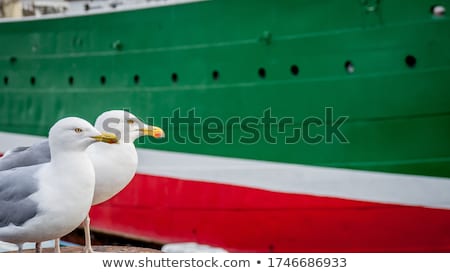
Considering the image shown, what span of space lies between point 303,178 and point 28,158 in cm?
135

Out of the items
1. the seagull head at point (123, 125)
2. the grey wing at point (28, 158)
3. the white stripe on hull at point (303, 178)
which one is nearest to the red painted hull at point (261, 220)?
the white stripe on hull at point (303, 178)

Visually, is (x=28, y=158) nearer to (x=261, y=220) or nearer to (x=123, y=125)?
(x=123, y=125)

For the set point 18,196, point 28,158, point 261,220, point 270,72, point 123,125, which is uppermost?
point 270,72

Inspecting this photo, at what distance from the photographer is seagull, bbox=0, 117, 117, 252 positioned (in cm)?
226

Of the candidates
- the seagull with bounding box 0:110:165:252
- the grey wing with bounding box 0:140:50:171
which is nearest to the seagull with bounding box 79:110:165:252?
the seagull with bounding box 0:110:165:252

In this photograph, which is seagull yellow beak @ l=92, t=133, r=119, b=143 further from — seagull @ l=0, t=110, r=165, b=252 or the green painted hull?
the green painted hull

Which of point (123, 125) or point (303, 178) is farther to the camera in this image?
point (303, 178)

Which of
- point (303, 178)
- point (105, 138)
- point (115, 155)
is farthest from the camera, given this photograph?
point (303, 178)

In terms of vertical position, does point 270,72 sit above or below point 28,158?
above

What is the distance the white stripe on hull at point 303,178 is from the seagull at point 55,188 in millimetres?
1369

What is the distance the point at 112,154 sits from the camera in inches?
98.0

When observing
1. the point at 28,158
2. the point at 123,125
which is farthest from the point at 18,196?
the point at 123,125

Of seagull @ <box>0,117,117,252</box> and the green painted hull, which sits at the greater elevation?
the green painted hull
